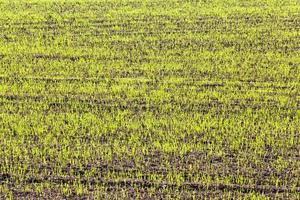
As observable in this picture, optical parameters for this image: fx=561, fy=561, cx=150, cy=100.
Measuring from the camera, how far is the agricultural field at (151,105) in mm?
7953

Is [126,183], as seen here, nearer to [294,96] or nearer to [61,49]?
[294,96]

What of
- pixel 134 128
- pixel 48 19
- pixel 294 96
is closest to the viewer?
pixel 134 128

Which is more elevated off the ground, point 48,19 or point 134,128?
point 48,19

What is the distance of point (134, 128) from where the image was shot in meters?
9.48

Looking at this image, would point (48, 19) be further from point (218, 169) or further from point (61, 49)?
point (218, 169)

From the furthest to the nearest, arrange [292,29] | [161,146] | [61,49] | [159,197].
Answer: [292,29], [61,49], [161,146], [159,197]

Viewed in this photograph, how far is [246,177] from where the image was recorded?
7.92m

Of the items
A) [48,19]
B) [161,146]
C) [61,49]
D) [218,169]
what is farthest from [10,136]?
[48,19]

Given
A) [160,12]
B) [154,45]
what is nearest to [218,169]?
[154,45]

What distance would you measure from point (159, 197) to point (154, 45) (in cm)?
704

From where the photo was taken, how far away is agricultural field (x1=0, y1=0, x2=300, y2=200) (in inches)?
313

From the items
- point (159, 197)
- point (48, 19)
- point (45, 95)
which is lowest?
point (159, 197)

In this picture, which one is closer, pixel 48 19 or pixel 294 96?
pixel 294 96

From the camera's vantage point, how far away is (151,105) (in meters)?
10.4
